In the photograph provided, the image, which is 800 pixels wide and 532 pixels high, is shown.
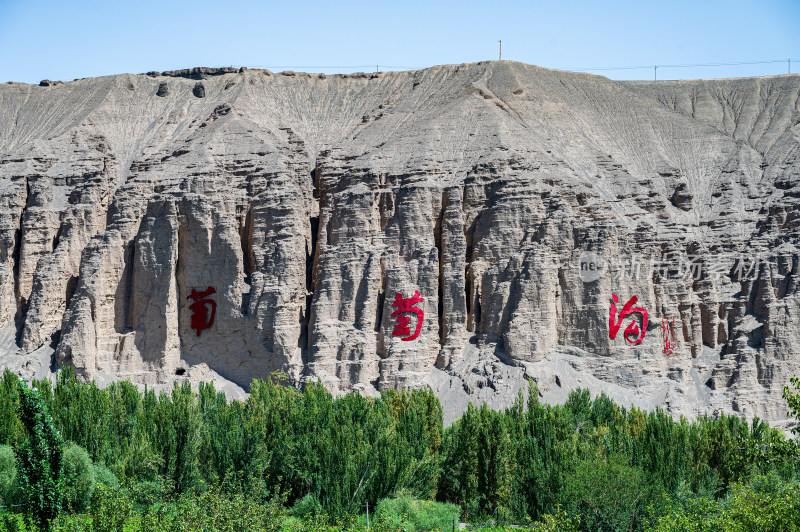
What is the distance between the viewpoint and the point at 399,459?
48906 mm

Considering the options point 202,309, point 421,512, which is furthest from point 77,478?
point 202,309

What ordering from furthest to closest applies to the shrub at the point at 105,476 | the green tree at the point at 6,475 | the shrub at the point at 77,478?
1. the shrub at the point at 105,476
2. the green tree at the point at 6,475
3. the shrub at the point at 77,478

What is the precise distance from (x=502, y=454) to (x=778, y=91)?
179 feet

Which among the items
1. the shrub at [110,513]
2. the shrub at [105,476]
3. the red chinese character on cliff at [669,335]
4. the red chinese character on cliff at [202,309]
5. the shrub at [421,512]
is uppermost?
the red chinese character on cliff at [202,309]

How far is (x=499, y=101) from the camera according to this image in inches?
3285

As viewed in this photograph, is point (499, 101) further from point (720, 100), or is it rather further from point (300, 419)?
point (300, 419)

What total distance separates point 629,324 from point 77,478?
127 ft

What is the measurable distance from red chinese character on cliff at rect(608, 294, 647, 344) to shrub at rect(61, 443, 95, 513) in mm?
35334

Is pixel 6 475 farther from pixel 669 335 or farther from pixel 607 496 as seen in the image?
pixel 669 335

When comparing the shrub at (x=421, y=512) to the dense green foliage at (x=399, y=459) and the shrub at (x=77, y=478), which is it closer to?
the dense green foliage at (x=399, y=459)

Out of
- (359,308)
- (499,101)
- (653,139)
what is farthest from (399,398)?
(653,139)

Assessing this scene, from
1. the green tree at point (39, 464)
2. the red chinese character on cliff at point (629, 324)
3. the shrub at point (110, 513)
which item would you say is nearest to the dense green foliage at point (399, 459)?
the green tree at point (39, 464)

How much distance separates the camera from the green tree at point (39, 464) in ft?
118

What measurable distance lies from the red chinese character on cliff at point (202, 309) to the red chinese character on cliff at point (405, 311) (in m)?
12.4
